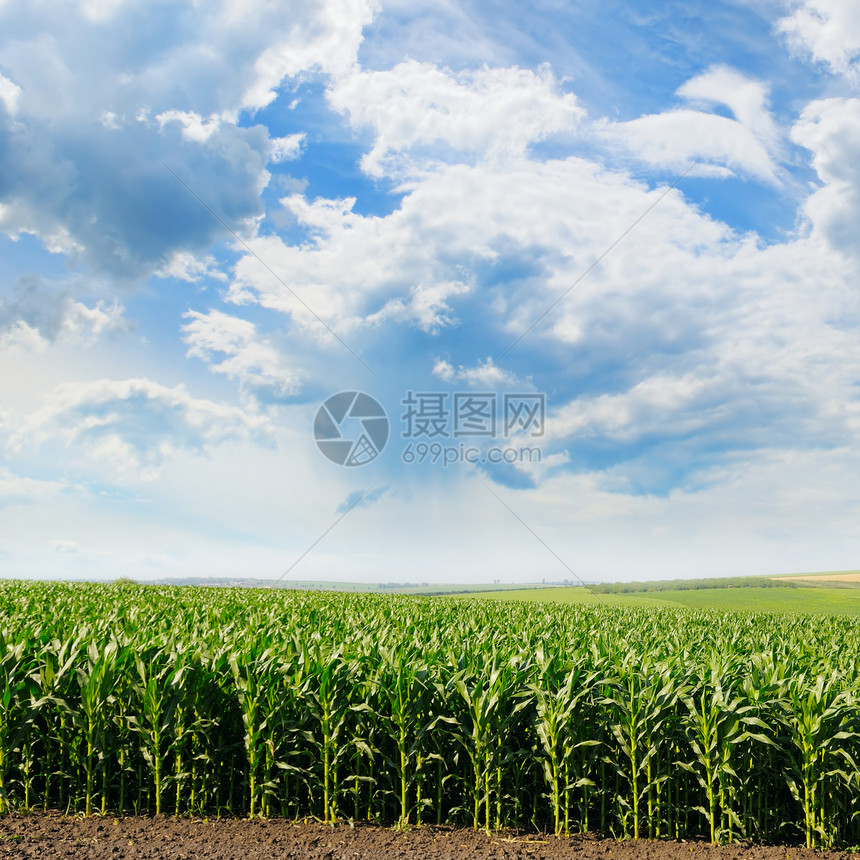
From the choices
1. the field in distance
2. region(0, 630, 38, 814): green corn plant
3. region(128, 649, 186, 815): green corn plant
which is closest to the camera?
region(128, 649, 186, 815): green corn plant

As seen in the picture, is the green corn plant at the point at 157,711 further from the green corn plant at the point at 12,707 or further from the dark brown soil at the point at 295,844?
the green corn plant at the point at 12,707

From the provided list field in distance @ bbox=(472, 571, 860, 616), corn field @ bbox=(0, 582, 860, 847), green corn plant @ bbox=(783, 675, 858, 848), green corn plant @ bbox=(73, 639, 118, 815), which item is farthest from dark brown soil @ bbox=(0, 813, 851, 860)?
field in distance @ bbox=(472, 571, 860, 616)

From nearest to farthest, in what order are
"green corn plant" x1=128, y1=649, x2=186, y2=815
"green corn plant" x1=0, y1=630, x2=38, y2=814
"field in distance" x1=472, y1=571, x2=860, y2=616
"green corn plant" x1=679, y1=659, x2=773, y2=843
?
"green corn plant" x1=679, y1=659, x2=773, y2=843, "green corn plant" x1=128, y1=649, x2=186, y2=815, "green corn plant" x1=0, y1=630, x2=38, y2=814, "field in distance" x1=472, y1=571, x2=860, y2=616

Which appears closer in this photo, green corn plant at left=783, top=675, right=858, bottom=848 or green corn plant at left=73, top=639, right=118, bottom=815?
green corn plant at left=783, top=675, right=858, bottom=848

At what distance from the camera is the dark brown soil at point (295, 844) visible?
505 cm

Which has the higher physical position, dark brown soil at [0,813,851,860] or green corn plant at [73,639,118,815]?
green corn plant at [73,639,118,815]

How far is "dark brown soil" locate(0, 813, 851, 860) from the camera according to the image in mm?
5052

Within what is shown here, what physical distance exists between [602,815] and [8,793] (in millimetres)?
5825

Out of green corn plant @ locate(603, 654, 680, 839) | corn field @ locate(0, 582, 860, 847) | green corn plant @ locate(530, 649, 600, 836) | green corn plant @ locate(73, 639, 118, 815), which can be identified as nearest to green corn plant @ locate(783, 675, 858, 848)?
corn field @ locate(0, 582, 860, 847)

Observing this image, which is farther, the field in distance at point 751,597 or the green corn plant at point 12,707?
the field in distance at point 751,597

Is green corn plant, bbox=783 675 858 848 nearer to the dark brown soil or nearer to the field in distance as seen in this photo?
the dark brown soil

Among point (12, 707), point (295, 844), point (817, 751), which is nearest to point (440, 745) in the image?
point (295, 844)

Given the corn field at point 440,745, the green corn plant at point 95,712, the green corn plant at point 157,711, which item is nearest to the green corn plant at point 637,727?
the corn field at point 440,745

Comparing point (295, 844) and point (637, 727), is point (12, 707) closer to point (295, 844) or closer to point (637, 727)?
point (295, 844)
